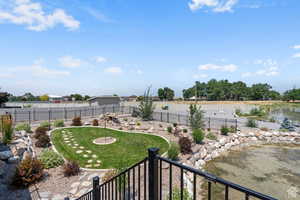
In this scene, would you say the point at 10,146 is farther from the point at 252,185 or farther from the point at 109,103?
the point at 109,103

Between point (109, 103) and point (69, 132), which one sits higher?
point (109, 103)

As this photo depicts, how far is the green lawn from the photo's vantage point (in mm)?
6863

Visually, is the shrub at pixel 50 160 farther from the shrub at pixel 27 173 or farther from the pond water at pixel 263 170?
the pond water at pixel 263 170

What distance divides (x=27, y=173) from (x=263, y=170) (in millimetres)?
9520

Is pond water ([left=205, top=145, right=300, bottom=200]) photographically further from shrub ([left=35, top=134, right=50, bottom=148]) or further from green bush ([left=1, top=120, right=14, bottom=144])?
green bush ([left=1, top=120, right=14, bottom=144])

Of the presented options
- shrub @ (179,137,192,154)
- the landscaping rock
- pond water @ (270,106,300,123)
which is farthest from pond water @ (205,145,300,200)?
pond water @ (270,106,300,123)

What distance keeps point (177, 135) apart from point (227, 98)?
172ft

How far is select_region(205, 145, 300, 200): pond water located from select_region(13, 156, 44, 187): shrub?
19.9ft

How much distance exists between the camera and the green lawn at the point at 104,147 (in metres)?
6.86

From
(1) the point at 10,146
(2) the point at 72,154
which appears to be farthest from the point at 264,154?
(1) the point at 10,146

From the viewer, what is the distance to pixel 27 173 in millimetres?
5117

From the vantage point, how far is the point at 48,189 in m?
5.01

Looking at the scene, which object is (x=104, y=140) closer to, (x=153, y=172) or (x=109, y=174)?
(x=109, y=174)

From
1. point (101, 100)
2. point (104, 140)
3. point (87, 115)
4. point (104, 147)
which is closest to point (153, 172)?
point (104, 147)
